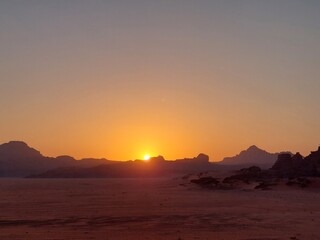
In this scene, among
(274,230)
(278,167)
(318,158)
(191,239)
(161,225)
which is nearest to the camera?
(191,239)

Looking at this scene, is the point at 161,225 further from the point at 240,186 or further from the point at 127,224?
the point at 240,186

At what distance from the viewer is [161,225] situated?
86.7 ft

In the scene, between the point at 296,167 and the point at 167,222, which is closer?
the point at 167,222

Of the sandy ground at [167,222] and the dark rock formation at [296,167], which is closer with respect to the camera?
the sandy ground at [167,222]

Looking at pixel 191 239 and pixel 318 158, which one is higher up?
pixel 318 158

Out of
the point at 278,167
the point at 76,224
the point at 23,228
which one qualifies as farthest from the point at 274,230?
the point at 278,167

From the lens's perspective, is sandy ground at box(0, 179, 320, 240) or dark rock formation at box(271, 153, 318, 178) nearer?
sandy ground at box(0, 179, 320, 240)

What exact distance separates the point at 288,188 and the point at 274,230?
1451 inches

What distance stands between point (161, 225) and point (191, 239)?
511cm

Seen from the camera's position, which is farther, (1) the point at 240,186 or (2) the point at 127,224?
(1) the point at 240,186

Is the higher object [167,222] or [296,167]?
[296,167]

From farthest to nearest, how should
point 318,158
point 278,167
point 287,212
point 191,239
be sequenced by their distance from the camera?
point 278,167 < point 318,158 < point 287,212 < point 191,239

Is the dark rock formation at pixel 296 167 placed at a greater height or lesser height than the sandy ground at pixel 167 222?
greater

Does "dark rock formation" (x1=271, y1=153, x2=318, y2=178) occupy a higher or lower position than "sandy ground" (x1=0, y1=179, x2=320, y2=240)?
higher
